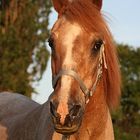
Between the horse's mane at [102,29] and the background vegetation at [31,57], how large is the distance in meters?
14.5

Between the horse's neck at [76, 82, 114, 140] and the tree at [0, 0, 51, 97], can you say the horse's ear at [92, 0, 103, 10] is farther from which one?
the tree at [0, 0, 51, 97]

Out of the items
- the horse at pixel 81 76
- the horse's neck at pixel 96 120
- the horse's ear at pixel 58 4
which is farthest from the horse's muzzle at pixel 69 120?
the horse's ear at pixel 58 4

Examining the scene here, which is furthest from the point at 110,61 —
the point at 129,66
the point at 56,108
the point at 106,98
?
the point at 129,66

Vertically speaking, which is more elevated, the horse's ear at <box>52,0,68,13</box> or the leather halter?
the horse's ear at <box>52,0,68,13</box>

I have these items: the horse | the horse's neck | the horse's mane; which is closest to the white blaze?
the horse

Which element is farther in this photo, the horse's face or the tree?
the tree

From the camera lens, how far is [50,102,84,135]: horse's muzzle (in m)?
4.43

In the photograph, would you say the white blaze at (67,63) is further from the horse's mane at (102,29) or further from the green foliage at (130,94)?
the green foliage at (130,94)

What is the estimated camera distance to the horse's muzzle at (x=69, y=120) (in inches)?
174

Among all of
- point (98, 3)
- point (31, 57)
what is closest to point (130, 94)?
point (31, 57)

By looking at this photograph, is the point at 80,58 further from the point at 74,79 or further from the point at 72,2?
the point at 72,2

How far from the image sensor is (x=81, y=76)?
4.68 m

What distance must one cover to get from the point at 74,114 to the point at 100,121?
649mm

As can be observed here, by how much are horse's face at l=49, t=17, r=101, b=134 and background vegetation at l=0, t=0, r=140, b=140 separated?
49.2 ft
